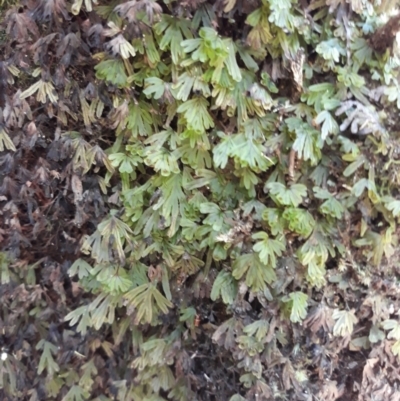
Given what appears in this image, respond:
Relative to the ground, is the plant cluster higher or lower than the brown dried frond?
lower

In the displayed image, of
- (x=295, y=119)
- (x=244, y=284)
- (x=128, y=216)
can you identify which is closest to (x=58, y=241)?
(x=128, y=216)

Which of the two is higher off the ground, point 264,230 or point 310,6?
point 310,6

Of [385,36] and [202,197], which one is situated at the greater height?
[385,36]

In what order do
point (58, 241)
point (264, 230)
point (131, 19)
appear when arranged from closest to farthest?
1. point (131, 19)
2. point (264, 230)
3. point (58, 241)

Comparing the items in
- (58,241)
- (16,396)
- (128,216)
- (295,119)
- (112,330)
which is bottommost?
(16,396)

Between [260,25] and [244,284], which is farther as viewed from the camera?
[244,284]

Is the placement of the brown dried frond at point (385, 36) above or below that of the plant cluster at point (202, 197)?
above

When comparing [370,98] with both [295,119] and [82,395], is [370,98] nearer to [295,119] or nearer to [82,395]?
[295,119]

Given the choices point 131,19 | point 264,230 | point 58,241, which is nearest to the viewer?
point 131,19
